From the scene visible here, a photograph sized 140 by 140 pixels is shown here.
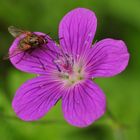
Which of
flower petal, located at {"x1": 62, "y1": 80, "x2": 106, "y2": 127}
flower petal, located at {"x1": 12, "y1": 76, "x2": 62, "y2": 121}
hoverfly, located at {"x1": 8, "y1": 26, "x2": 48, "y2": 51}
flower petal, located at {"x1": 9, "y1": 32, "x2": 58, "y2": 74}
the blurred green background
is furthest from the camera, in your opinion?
the blurred green background

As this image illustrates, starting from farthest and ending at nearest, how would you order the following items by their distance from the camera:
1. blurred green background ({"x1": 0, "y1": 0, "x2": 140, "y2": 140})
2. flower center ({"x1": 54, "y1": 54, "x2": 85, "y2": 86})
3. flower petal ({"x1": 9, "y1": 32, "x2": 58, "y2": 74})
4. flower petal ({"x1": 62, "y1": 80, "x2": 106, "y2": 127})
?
blurred green background ({"x1": 0, "y1": 0, "x2": 140, "y2": 140})
flower center ({"x1": 54, "y1": 54, "x2": 85, "y2": 86})
flower petal ({"x1": 9, "y1": 32, "x2": 58, "y2": 74})
flower petal ({"x1": 62, "y1": 80, "x2": 106, "y2": 127})

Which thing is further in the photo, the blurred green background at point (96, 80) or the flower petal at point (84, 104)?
the blurred green background at point (96, 80)

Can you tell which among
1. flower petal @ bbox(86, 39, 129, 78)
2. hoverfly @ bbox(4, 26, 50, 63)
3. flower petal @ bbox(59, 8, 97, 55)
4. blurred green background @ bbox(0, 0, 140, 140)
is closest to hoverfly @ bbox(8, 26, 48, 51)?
hoverfly @ bbox(4, 26, 50, 63)

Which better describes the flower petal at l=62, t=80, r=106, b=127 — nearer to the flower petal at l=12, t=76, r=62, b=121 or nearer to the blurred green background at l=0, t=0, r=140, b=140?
the flower petal at l=12, t=76, r=62, b=121

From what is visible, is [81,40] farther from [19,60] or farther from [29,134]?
[29,134]

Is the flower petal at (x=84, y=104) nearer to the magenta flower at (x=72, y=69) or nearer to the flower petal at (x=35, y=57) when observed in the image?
the magenta flower at (x=72, y=69)

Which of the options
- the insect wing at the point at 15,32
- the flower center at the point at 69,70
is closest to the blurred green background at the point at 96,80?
the flower center at the point at 69,70

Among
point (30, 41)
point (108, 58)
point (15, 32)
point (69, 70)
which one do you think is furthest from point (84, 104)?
point (15, 32)
